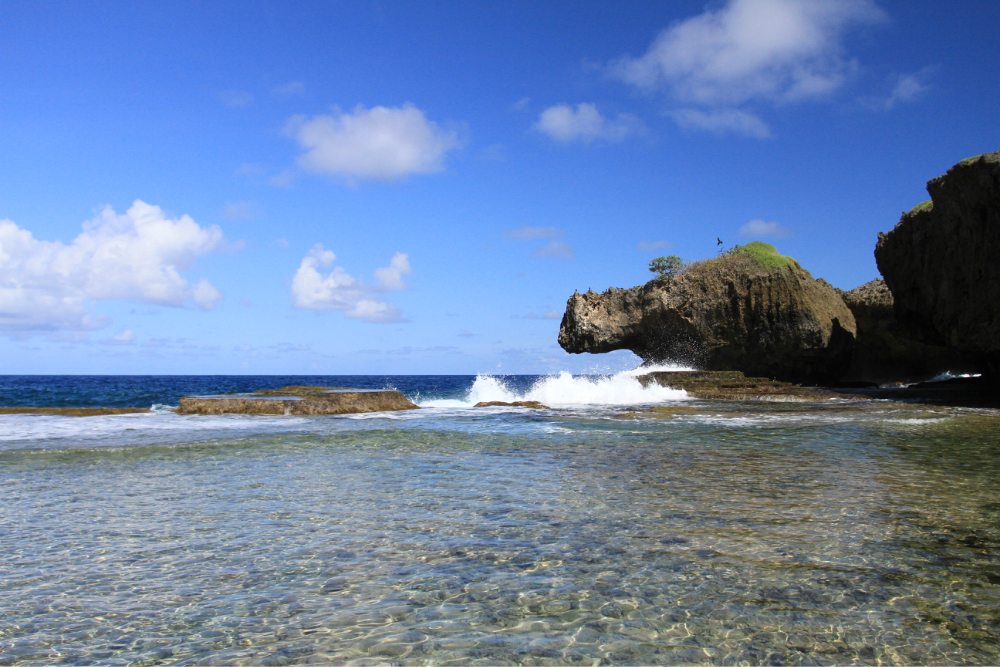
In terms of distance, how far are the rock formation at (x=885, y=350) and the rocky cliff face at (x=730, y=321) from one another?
1418 mm

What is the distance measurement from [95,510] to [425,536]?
392 cm

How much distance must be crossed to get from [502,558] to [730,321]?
104 ft

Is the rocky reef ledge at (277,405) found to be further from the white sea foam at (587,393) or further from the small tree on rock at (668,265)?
the small tree on rock at (668,265)

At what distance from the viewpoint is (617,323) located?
35.2m

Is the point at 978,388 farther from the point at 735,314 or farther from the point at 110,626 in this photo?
the point at 110,626

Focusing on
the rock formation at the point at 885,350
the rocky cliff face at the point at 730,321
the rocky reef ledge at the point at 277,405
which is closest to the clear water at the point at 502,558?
the rocky reef ledge at the point at 277,405

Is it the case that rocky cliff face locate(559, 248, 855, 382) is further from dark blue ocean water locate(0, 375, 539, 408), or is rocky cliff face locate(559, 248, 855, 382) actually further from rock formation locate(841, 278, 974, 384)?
dark blue ocean water locate(0, 375, 539, 408)

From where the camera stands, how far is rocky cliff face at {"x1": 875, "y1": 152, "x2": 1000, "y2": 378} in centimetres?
2272

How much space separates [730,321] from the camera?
33750 mm

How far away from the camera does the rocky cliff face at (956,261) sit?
74.5 feet

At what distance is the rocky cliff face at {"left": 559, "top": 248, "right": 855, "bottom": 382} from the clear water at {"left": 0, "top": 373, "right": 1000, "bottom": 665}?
2305 centimetres

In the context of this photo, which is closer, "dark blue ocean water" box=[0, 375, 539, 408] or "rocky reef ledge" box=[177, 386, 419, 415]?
"rocky reef ledge" box=[177, 386, 419, 415]

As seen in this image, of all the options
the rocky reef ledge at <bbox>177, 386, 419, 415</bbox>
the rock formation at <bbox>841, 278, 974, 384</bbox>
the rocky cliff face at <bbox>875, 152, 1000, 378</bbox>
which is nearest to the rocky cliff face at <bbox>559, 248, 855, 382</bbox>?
the rock formation at <bbox>841, 278, 974, 384</bbox>

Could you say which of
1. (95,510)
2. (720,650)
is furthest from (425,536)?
(95,510)
